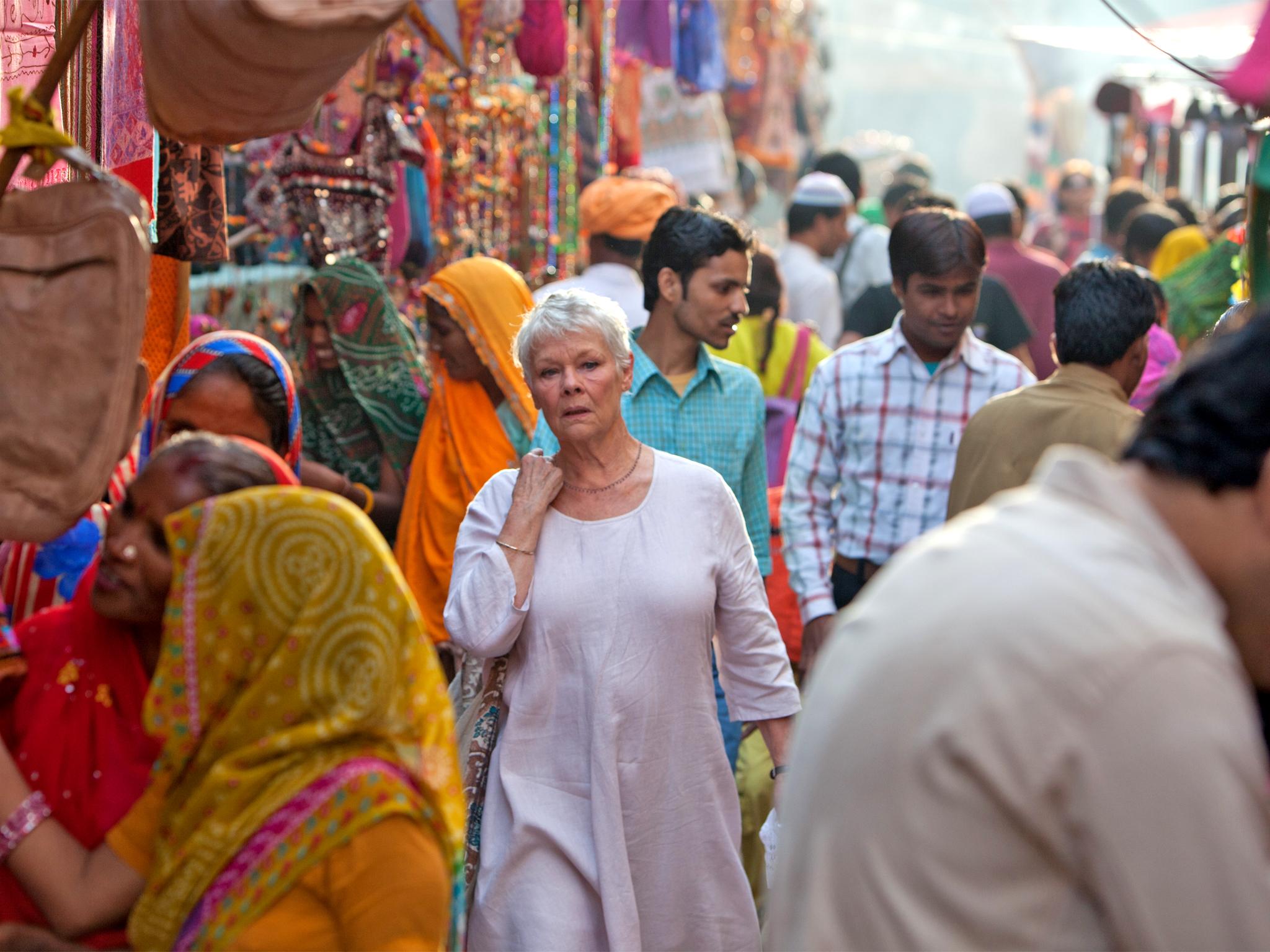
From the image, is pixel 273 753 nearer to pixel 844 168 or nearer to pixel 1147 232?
pixel 1147 232

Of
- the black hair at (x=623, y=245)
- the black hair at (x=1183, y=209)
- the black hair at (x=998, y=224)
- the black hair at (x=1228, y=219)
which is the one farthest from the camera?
the black hair at (x=1183, y=209)

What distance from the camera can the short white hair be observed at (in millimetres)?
3164

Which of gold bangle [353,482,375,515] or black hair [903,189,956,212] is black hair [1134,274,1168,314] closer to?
black hair [903,189,956,212]

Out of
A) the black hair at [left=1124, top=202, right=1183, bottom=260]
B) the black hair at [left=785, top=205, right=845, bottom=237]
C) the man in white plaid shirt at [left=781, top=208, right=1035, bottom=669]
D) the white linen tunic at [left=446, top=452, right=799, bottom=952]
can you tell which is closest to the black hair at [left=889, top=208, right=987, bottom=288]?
the man in white plaid shirt at [left=781, top=208, right=1035, bottom=669]

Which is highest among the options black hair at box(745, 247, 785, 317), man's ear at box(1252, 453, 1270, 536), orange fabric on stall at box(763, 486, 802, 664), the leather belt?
man's ear at box(1252, 453, 1270, 536)

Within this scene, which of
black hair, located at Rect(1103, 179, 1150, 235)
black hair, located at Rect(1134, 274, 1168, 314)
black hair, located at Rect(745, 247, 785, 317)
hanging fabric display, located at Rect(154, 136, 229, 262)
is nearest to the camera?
hanging fabric display, located at Rect(154, 136, 229, 262)

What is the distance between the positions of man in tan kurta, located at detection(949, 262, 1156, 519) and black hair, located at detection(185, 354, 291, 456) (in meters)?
1.75

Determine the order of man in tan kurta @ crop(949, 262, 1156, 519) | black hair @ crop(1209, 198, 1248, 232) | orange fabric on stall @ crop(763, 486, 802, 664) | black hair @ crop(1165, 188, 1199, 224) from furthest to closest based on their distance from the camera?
black hair @ crop(1165, 188, 1199, 224) → black hair @ crop(1209, 198, 1248, 232) → orange fabric on stall @ crop(763, 486, 802, 664) → man in tan kurta @ crop(949, 262, 1156, 519)

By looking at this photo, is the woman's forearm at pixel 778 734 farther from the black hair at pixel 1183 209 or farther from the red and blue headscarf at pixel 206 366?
the black hair at pixel 1183 209

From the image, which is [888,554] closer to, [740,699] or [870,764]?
[740,699]

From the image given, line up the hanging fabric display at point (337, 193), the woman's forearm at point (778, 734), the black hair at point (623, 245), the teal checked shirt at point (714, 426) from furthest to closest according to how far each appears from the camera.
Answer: the black hair at point (623, 245) < the hanging fabric display at point (337, 193) < the teal checked shirt at point (714, 426) < the woman's forearm at point (778, 734)

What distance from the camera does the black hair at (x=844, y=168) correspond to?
30.7 feet

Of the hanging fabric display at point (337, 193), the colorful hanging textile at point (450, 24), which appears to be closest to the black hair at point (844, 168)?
the colorful hanging textile at point (450, 24)

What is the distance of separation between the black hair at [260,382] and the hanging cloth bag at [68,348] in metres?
1.01
